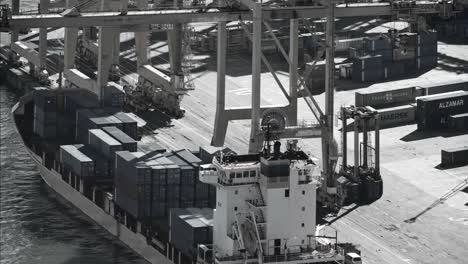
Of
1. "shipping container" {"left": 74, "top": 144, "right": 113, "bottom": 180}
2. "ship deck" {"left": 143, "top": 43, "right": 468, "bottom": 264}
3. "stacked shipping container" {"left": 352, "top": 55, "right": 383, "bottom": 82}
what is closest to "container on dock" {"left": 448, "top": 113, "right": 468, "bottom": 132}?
"ship deck" {"left": 143, "top": 43, "right": 468, "bottom": 264}

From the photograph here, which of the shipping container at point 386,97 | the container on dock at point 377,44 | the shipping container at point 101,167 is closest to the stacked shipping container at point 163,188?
the shipping container at point 101,167

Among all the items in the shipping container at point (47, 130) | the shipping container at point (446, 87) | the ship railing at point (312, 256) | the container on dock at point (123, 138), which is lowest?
the ship railing at point (312, 256)

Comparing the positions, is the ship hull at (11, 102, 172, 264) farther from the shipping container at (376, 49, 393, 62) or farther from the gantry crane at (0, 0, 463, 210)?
the shipping container at (376, 49, 393, 62)

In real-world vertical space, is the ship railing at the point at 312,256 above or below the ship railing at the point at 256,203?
below

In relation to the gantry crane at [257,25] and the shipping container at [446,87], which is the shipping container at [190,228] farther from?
the shipping container at [446,87]

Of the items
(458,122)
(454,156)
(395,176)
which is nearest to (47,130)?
(395,176)

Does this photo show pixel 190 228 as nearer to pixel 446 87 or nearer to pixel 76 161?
pixel 76 161

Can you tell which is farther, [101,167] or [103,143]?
[103,143]
